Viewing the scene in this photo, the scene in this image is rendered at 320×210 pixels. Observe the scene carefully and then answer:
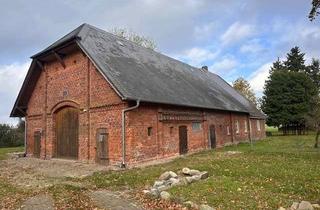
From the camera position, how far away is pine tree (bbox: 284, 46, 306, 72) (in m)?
61.9

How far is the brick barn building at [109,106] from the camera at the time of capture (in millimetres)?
16516

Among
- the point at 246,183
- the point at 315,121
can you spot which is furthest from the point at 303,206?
the point at 315,121

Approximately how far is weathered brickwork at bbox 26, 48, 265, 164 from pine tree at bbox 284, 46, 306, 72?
43.6 meters

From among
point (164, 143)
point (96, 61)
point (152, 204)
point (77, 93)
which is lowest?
point (152, 204)

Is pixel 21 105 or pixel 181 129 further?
pixel 21 105

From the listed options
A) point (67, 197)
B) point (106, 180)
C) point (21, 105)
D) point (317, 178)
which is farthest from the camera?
point (21, 105)

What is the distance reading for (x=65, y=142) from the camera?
1978cm

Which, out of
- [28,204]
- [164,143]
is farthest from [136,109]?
[28,204]

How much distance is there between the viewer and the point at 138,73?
1928 cm

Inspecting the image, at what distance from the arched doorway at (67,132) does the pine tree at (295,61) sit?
170 feet

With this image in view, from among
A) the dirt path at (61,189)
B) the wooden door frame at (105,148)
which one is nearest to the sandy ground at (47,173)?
the dirt path at (61,189)

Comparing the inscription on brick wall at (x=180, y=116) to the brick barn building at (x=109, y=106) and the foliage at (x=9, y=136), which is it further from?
the foliage at (x=9, y=136)

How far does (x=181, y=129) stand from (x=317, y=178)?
10234 mm

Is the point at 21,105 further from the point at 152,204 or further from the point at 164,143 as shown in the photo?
the point at 152,204
